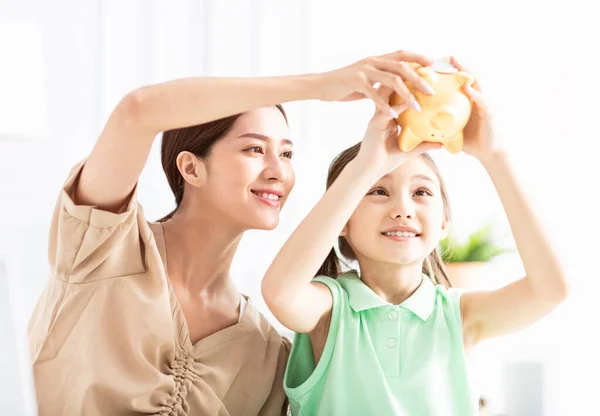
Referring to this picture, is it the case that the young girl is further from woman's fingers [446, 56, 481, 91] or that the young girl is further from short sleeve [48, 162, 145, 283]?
short sleeve [48, 162, 145, 283]

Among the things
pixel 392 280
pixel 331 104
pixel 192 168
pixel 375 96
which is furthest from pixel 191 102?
pixel 331 104

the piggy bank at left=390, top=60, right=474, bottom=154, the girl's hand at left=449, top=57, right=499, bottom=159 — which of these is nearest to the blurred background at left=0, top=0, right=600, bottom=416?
the girl's hand at left=449, top=57, right=499, bottom=159

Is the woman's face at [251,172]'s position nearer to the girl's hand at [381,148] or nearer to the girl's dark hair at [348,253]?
the girl's dark hair at [348,253]

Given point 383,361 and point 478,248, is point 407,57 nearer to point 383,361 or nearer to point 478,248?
point 383,361

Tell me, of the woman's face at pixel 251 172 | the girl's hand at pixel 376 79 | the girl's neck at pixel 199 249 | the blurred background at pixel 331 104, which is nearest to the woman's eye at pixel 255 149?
the woman's face at pixel 251 172

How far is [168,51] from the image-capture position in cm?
229

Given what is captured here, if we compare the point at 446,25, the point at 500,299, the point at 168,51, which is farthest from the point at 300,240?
the point at 446,25

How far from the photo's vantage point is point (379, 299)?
132 cm

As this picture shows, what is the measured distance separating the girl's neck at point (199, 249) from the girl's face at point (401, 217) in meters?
0.27

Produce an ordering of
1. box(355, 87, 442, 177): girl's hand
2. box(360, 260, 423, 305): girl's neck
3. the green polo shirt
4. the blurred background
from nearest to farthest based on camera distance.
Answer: box(355, 87, 442, 177): girl's hand, the green polo shirt, box(360, 260, 423, 305): girl's neck, the blurred background

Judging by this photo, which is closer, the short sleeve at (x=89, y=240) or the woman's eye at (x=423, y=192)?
the short sleeve at (x=89, y=240)

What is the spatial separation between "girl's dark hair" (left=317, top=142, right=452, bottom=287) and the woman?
90 millimetres

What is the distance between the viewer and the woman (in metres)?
1.12

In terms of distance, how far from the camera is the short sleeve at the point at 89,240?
1234 millimetres
